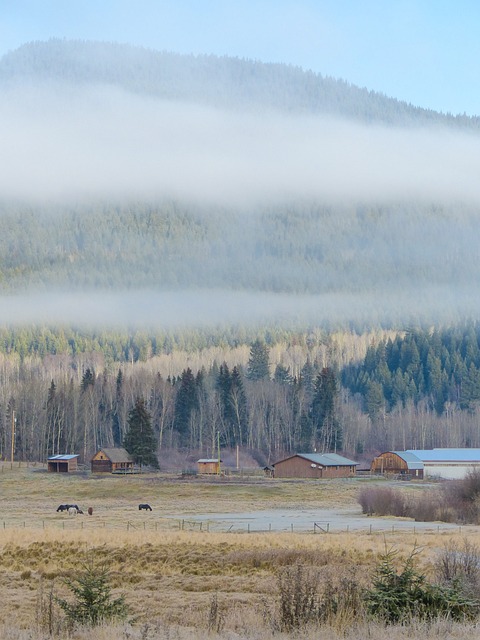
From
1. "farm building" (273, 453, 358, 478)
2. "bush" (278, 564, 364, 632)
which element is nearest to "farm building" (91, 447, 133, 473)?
"farm building" (273, 453, 358, 478)

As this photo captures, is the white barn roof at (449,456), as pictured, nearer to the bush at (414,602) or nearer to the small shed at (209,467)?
the small shed at (209,467)

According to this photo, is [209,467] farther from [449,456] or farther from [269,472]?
[449,456]

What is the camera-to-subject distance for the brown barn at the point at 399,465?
13538cm

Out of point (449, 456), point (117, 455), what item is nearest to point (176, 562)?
point (117, 455)

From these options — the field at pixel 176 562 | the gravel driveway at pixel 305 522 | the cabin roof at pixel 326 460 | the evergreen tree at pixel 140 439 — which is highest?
the evergreen tree at pixel 140 439

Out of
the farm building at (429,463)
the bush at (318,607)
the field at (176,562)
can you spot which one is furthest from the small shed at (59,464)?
the bush at (318,607)

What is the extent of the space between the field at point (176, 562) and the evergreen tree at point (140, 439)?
46.4 meters

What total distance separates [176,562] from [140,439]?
3473 inches

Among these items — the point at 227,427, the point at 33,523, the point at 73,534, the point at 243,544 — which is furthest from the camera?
the point at 227,427

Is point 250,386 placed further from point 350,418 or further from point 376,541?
point 376,541

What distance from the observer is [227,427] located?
166 metres

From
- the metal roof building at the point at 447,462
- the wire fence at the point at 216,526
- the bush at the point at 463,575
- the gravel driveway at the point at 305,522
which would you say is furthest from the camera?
the metal roof building at the point at 447,462

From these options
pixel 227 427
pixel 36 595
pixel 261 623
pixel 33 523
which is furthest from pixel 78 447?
pixel 261 623

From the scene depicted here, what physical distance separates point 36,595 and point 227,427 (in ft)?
432
